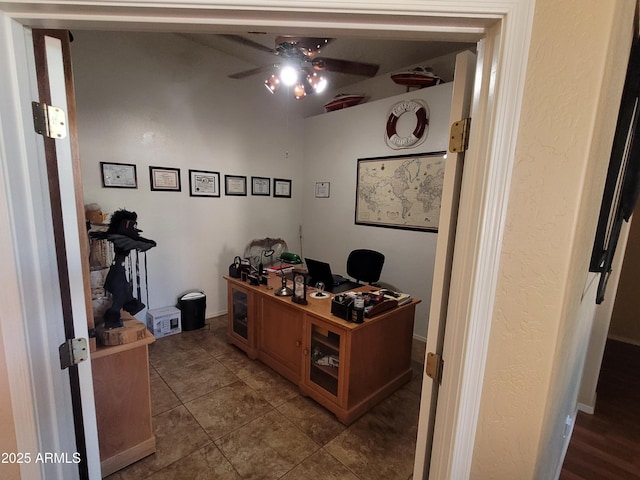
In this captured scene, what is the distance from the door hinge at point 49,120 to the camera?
0.81 metres

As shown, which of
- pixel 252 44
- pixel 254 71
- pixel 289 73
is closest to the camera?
pixel 252 44

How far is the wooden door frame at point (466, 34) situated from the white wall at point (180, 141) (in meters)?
2.69

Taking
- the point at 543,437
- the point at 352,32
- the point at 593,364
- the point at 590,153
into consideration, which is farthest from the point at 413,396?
the point at 352,32

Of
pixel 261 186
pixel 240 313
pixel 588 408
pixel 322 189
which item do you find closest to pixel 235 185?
pixel 261 186

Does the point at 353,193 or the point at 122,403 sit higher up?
the point at 353,193

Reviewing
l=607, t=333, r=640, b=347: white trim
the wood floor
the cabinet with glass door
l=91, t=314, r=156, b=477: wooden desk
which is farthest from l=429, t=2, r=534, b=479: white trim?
l=607, t=333, r=640, b=347: white trim

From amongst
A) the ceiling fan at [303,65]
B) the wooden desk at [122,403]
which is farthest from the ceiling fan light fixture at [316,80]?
the wooden desk at [122,403]

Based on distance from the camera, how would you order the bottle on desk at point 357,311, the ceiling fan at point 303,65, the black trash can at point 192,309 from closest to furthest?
the bottle on desk at point 357,311 < the ceiling fan at point 303,65 < the black trash can at point 192,309

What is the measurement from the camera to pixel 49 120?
2.73ft

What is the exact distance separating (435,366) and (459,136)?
0.68m

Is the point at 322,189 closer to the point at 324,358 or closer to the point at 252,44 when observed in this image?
the point at 252,44

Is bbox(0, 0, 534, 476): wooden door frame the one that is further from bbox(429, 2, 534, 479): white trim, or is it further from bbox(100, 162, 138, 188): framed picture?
bbox(100, 162, 138, 188): framed picture

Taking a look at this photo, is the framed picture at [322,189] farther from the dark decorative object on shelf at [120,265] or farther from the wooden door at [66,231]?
the wooden door at [66,231]

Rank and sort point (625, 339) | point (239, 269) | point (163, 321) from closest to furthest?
point (239, 269), point (163, 321), point (625, 339)
